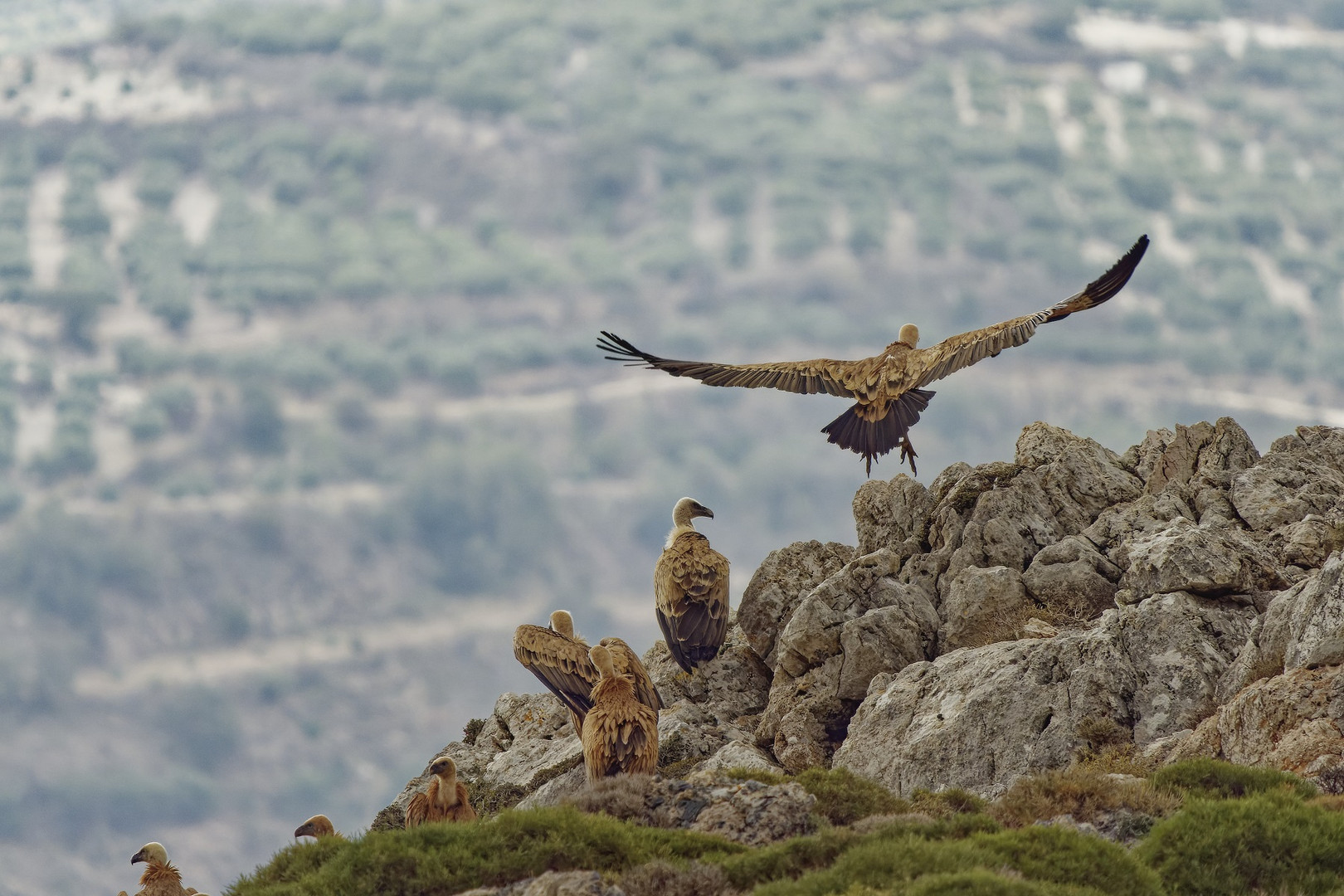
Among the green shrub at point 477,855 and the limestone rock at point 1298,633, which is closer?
the green shrub at point 477,855

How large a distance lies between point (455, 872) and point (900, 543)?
61.1 ft

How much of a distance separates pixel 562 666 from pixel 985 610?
29.0 feet

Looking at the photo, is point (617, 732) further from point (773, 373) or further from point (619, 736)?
point (773, 373)

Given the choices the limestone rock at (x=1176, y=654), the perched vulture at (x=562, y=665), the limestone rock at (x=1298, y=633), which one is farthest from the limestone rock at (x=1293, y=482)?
the perched vulture at (x=562, y=665)

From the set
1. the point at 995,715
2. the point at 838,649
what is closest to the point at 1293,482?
the point at 838,649

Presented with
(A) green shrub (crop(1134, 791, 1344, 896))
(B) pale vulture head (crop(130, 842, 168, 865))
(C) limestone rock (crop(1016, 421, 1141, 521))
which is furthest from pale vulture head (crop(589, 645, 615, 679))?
(C) limestone rock (crop(1016, 421, 1141, 521))

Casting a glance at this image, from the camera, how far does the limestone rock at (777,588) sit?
112 ft

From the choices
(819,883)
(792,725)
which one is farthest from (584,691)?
(819,883)

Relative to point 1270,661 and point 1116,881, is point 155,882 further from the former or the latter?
point 1270,661

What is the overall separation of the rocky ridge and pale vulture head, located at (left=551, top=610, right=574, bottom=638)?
2.68m

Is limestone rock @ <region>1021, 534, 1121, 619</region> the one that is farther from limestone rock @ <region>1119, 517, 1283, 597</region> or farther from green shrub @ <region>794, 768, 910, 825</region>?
green shrub @ <region>794, 768, 910, 825</region>

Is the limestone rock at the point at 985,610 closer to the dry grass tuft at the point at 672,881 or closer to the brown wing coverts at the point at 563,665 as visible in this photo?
the brown wing coverts at the point at 563,665

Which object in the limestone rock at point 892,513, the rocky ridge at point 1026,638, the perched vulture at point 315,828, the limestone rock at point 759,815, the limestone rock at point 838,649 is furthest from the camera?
the limestone rock at point 892,513

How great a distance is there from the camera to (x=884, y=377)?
32.0m
